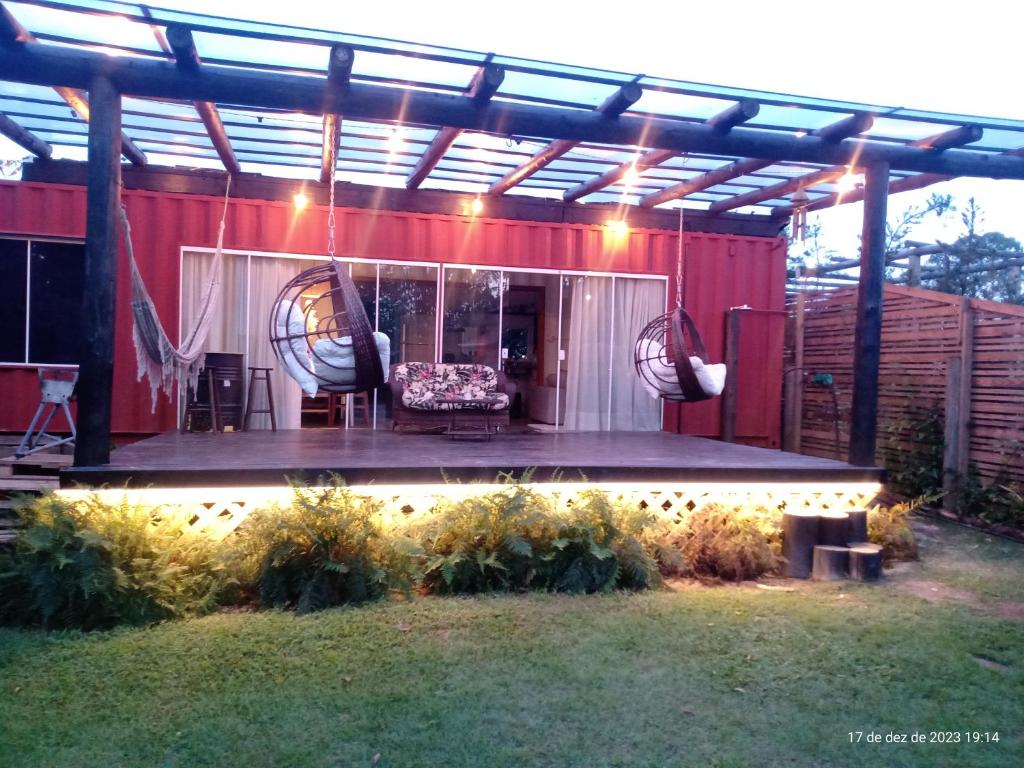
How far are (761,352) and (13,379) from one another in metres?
7.91

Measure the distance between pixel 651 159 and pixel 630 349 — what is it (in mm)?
2768

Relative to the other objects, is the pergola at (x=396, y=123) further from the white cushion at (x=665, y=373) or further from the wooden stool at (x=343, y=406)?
the wooden stool at (x=343, y=406)

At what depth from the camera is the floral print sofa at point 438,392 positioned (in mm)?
7711

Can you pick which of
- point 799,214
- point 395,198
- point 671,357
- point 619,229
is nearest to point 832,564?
point 671,357

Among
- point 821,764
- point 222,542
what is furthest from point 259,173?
point 821,764

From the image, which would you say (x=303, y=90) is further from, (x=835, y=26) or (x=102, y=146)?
(x=835, y=26)

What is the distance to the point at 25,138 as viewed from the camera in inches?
289

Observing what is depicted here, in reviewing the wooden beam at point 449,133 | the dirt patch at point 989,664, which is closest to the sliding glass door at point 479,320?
the wooden beam at point 449,133

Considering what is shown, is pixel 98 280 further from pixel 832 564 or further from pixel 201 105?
pixel 832 564

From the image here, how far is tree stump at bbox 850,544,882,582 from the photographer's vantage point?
208 inches

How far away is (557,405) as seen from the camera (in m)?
9.61

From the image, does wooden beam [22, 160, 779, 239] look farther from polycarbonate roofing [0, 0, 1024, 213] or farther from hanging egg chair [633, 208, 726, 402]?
hanging egg chair [633, 208, 726, 402]

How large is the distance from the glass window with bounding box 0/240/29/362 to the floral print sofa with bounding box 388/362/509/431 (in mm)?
3553

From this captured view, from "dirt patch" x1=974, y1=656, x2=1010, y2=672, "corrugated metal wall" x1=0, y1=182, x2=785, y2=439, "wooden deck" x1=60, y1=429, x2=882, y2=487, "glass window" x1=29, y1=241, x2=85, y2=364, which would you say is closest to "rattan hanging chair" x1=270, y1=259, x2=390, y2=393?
"wooden deck" x1=60, y1=429, x2=882, y2=487
